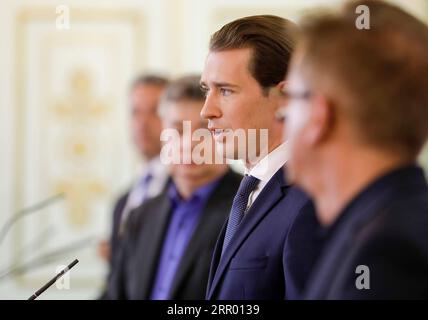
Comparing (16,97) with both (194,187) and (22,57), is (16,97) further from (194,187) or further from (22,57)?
(194,187)

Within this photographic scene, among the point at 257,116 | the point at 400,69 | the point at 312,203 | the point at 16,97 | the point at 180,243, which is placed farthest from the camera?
the point at 16,97

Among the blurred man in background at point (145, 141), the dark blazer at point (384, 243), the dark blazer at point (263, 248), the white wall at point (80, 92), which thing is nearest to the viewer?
the dark blazer at point (384, 243)

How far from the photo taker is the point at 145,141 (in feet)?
13.0

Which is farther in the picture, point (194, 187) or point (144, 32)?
point (144, 32)

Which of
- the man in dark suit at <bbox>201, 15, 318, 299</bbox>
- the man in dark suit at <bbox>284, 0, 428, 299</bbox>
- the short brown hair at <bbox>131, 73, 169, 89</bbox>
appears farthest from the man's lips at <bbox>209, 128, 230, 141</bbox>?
the short brown hair at <bbox>131, 73, 169, 89</bbox>

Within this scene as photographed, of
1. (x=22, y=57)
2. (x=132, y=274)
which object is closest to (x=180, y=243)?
(x=132, y=274)

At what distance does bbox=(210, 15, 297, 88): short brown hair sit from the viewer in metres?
1.74

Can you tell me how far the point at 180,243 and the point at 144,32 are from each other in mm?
2779

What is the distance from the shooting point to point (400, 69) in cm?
104

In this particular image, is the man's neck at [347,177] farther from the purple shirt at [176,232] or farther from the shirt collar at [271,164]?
the purple shirt at [176,232]

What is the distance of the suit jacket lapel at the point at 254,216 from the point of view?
5.40 feet

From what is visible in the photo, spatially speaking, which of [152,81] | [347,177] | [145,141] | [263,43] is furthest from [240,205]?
[152,81]

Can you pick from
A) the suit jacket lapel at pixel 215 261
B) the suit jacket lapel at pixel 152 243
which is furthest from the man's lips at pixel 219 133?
the suit jacket lapel at pixel 152 243

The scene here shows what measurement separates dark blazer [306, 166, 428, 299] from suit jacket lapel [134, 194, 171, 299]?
5.11 feet
